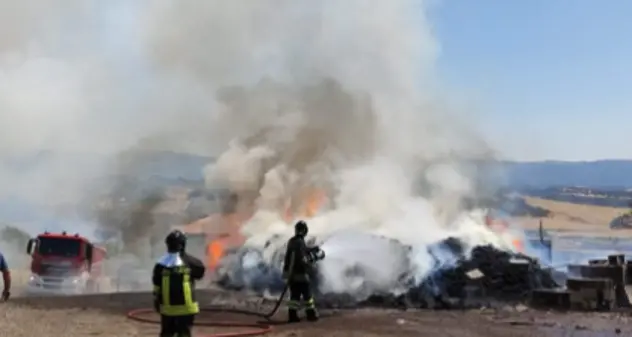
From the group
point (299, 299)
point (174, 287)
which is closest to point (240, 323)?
point (299, 299)

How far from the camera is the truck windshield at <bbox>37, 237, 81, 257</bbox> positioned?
1028 inches

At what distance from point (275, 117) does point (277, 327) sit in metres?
18.4

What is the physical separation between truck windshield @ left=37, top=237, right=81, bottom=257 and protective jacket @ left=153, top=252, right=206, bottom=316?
18.4 metres

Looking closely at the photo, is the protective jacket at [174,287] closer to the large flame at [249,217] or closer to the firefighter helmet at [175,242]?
the firefighter helmet at [175,242]

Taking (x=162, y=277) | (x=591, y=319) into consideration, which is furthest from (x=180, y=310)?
(x=591, y=319)

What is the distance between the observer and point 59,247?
26.3m

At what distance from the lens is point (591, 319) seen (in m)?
17.5

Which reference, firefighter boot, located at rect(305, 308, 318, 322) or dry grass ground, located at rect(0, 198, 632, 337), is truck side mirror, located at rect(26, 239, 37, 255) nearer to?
dry grass ground, located at rect(0, 198, 632, 337)

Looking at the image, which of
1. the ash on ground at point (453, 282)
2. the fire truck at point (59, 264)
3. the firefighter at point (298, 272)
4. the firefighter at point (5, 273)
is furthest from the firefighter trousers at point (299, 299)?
the fire truck at point (59, 264)

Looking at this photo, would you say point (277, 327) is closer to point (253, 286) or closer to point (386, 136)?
point (253, 286)

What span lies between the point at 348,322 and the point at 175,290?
320 inches

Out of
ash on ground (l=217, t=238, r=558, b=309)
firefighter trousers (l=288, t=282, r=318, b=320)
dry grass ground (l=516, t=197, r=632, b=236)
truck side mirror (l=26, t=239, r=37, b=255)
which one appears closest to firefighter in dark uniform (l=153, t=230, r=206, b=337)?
firefighter trousers (l=288, t=282, r=318, b=320)

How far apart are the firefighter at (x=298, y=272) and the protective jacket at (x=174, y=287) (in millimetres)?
7111

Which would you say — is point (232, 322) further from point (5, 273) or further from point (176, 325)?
point (176, 325)
